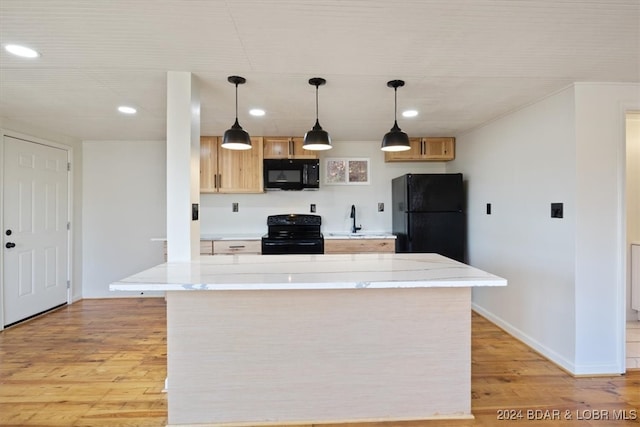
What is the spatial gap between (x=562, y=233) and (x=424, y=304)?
1463mm

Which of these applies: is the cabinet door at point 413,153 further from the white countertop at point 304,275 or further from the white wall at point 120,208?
the white wall at point 120,208

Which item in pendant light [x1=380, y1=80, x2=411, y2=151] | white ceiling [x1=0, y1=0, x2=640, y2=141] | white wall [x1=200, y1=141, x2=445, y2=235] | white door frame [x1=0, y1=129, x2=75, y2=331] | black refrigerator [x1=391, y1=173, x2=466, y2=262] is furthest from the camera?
white wall [x1=200, y1=141, x2=445, y2=235]

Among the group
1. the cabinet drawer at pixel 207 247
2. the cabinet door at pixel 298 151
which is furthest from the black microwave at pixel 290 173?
the cabinet drawer at pixel 207 247

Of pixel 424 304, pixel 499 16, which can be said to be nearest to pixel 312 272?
pixel 424 304

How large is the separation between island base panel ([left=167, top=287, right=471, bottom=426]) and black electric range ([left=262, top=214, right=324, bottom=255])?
2.15 metres

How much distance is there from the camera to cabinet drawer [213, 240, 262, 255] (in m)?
4.04

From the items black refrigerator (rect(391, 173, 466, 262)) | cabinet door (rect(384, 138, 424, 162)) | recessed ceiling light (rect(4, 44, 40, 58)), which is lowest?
black refrigerator (rect(391, 173, 466, 262))

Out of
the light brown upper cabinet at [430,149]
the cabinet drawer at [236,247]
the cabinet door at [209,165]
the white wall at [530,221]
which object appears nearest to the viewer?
the white wall at [530,221]

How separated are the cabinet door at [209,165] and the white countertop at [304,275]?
2.15 m

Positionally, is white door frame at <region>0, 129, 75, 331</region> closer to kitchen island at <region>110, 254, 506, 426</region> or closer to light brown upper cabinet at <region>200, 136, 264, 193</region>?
light brown upper cabinet at <region>200, 136, 264, 193</region>

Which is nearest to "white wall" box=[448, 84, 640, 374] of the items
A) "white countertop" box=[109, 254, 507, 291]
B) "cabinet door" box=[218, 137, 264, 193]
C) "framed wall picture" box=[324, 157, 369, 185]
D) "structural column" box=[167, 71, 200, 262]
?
"white countertop" box=[109, 254, 507, 291]

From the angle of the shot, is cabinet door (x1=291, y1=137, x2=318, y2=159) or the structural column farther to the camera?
cabinet door (x1=291, y1=137, x2=318, y2=159)

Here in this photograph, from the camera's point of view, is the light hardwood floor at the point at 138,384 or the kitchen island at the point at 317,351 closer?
the kitchen island at the point at 317,351

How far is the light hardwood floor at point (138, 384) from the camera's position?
6.48ft
